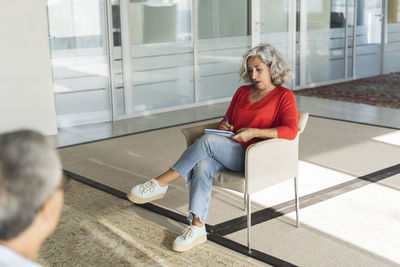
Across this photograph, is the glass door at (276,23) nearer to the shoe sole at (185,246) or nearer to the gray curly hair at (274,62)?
the gray curly hair at (274,62)

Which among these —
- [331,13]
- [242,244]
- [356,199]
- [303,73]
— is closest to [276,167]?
[242,244]

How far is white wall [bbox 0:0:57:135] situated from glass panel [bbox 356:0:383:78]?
6210mm

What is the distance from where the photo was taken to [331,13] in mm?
9477

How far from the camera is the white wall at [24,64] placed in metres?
5.75

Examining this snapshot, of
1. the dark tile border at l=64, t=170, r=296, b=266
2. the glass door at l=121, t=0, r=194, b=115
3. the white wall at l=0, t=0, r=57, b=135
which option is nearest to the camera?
the dark tile border at l=64, t=170, r=296, b=266

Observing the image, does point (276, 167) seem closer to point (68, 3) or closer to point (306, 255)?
point (306, 255)

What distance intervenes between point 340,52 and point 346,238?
709 centimetres

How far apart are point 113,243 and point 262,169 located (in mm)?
988

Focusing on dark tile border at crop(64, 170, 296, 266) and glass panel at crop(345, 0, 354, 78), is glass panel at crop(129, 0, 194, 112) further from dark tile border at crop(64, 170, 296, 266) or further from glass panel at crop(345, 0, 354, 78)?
glass panel at crop(345, 0, 354, 78)

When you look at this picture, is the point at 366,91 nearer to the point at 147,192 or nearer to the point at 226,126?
the point at 226,126

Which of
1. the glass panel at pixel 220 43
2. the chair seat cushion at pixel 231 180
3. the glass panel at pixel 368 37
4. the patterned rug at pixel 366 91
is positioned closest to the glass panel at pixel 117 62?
the glass panel at pixel 220 43

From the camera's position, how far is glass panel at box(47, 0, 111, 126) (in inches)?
254

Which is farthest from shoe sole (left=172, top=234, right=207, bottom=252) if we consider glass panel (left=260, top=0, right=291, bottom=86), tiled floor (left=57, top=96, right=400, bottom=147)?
glass panel (left=260, top=0, right=291, bottom=86)

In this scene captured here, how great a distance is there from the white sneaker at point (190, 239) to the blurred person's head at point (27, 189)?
201cm
